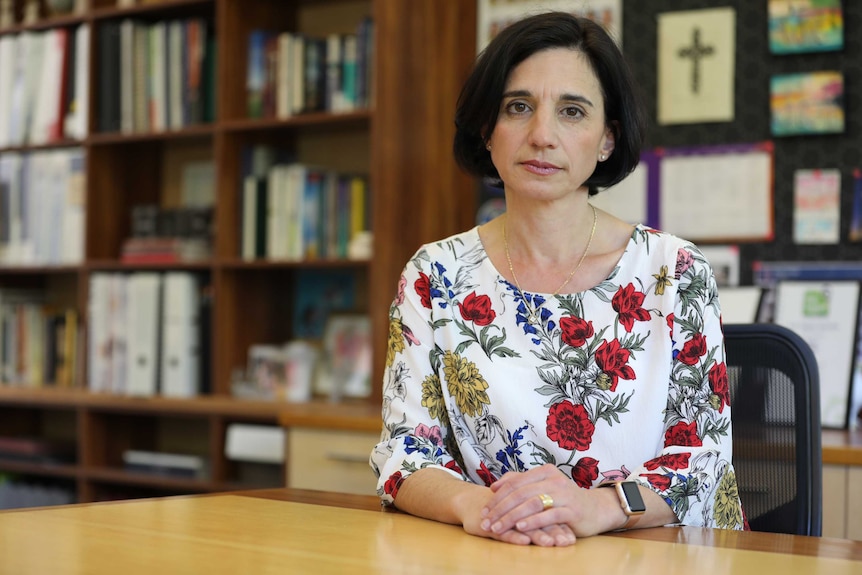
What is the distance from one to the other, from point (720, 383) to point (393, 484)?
1.56ft

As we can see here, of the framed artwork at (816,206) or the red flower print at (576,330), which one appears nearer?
the red flower print at (576,330)

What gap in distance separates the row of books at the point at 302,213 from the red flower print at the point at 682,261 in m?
1.75

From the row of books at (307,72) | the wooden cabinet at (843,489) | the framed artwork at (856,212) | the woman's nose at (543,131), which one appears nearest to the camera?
the woman's nose at (543,131)

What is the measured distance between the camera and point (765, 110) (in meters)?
2.83

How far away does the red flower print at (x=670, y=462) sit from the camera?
146cm

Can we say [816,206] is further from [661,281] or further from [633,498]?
[633,498]

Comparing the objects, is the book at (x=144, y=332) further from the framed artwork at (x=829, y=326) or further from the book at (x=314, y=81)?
the framed artwork at (x=829, y=326)

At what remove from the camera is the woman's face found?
160 cm

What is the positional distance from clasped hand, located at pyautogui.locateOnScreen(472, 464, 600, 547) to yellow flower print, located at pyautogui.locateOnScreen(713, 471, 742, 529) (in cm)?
26

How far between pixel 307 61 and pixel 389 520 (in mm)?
2204

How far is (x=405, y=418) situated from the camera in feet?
5.25

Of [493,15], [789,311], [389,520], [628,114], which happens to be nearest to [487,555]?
[389,520]

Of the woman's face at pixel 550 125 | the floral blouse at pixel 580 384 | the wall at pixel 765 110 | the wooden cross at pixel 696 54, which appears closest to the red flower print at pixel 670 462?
the floral blouse at pixel 580 384

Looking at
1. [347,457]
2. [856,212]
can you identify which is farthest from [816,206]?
[347,457]
